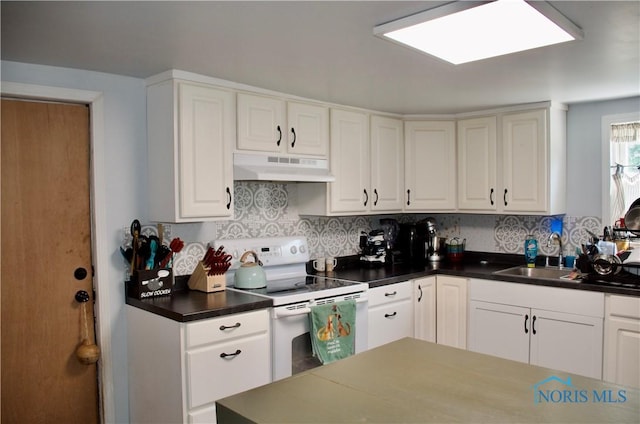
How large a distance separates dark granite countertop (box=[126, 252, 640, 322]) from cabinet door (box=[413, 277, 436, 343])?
0.25ft

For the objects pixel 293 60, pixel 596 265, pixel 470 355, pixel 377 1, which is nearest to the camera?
pixel 470 355

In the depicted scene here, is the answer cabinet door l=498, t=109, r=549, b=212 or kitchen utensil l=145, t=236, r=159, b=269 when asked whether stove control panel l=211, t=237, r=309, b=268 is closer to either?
kitchen utensil l=145, t=236, r=159, b=269

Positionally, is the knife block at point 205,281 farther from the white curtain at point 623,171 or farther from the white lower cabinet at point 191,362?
the white curtain at point 623,171

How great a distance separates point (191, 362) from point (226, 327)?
0.25 meters

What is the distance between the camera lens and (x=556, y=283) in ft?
11.3

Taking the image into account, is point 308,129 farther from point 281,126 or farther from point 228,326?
point 228,326

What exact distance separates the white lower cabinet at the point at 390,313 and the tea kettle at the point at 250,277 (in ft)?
A: 2.51

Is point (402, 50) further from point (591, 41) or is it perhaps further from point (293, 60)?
point (591, 41)

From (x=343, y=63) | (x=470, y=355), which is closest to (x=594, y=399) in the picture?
(x=470, y=355)

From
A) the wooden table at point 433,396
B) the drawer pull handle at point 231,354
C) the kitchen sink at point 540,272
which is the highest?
the wooden table at point 433,396

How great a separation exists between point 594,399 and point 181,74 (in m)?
2.49

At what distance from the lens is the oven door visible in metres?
2.92

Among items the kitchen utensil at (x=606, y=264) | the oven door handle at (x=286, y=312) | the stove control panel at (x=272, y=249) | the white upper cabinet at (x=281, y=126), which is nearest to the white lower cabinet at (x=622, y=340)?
the kitchen utensil at (x=606, y=264)

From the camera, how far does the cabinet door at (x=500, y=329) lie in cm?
360
